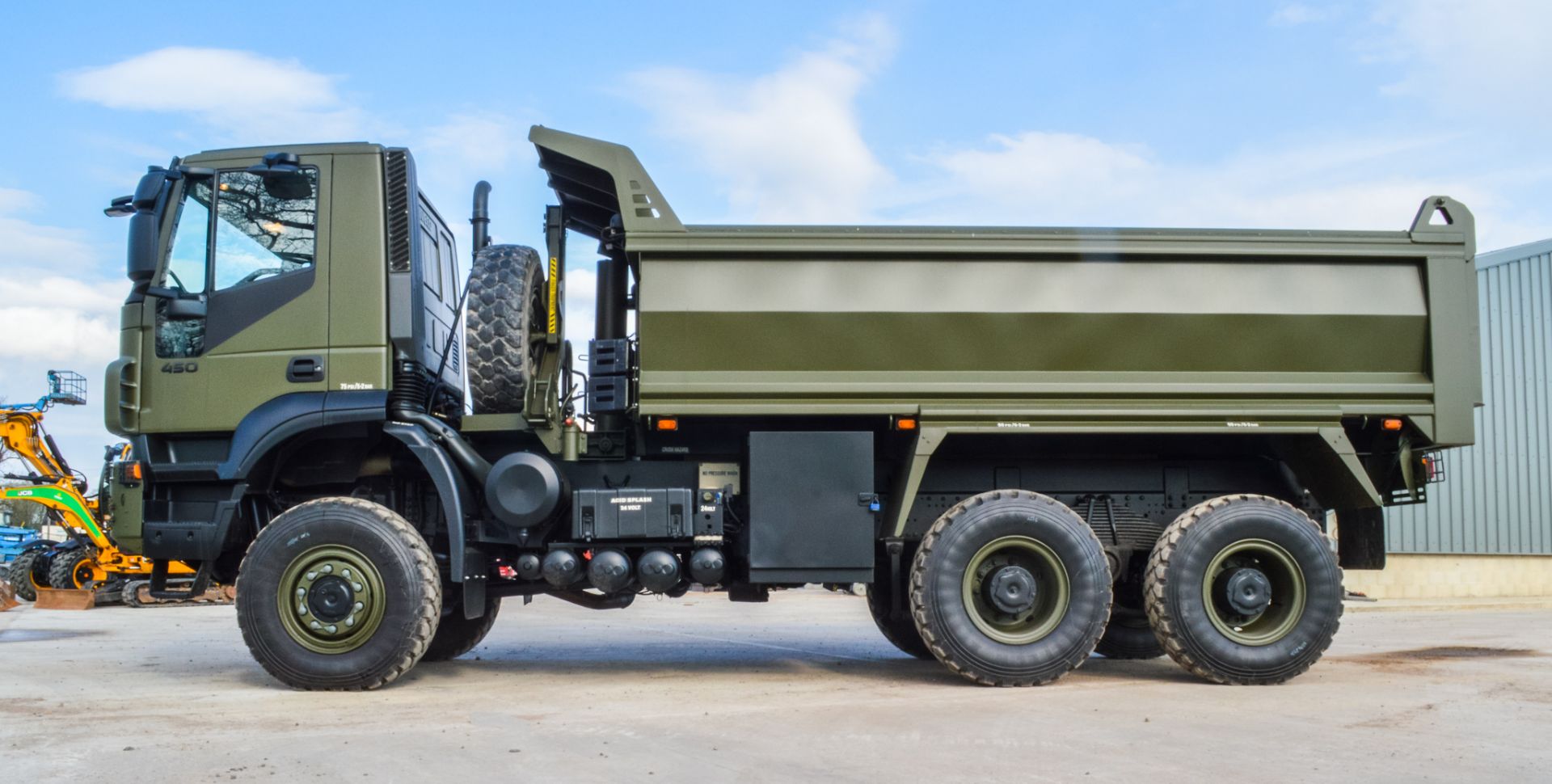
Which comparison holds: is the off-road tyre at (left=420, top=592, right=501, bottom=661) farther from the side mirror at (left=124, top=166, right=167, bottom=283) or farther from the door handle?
the side mirror at (left=124, top=166, right=167, bottom=283)

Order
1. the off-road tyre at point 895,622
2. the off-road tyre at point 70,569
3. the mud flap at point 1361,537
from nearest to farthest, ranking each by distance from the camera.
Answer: the mud flap at point 1361,537 → the off-road tyre at point 895,622 → the off-road tyre at point 70,569

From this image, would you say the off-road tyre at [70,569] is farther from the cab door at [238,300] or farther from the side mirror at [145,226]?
the side mirror at [145,226]

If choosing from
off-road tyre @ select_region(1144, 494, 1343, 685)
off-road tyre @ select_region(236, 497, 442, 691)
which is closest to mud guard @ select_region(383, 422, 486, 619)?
off-road tyre @ select_region(236, 497, 442, 691)

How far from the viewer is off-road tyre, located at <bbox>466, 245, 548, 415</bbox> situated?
854 cm

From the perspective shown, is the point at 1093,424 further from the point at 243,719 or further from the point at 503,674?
the point at 243,719

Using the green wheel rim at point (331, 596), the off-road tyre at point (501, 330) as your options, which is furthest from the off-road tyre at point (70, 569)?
the off-road tyre at point (501, 330)

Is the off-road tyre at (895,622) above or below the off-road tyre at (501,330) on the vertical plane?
below

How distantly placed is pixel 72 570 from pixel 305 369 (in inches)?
698

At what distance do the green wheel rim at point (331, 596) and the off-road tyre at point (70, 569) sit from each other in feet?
56.5

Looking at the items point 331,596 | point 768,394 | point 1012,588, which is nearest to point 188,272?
point 331,596

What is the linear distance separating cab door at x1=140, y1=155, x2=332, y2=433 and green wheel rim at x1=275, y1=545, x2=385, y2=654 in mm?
1169

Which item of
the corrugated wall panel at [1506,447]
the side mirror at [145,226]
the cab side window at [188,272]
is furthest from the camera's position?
the corrugated wall panel at [1506,447]

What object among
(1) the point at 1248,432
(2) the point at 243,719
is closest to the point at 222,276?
(2) the point at 243,719

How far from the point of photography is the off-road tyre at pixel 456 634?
10.1 m
